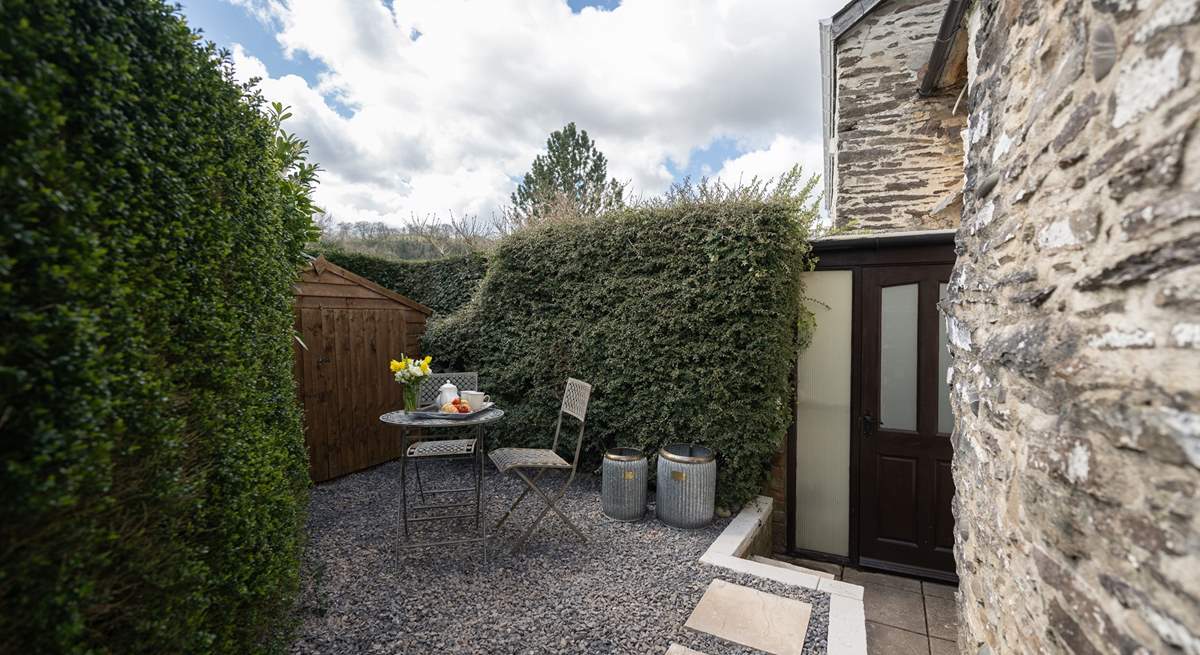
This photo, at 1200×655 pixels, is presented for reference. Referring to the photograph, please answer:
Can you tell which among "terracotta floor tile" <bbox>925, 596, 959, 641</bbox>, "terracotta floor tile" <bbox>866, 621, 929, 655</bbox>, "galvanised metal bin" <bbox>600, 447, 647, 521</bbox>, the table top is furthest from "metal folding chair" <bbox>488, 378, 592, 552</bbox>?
"terracotta floor tile" <bbox>925, 596, 959, 641</bbox>

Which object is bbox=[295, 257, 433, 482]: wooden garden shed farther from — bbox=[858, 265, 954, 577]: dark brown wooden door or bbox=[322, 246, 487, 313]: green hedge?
bbox=[858, 265, 954, 577]: dark brown wooden door

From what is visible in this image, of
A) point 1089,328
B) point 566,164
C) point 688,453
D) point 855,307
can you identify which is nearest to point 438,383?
point 688,453

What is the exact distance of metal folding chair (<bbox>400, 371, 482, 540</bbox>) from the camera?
10.7 ft

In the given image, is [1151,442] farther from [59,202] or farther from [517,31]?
[517,31]

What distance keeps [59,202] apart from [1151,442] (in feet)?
6.56

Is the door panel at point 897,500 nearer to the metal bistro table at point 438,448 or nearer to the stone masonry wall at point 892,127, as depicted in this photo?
the stone masonry wall at point 892,127

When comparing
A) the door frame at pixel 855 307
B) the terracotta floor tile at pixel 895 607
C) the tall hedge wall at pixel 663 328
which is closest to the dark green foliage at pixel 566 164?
the tall hedge wall at pixel 663 328

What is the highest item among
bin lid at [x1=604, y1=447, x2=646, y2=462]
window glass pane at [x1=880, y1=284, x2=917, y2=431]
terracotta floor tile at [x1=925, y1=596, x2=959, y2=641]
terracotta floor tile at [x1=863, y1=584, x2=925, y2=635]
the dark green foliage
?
the dark green foliage

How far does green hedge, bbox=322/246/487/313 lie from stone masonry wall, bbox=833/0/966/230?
4.62 metres

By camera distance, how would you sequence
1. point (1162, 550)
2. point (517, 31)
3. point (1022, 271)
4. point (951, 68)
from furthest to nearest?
1. point (517, 31)
2. point (951, 68)
3. point (1022, 271)
4. point (1162, 550)

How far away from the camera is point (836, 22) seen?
18.7ft

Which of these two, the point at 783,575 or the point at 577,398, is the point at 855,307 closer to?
the point at 783,575

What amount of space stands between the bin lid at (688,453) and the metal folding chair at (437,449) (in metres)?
1.38

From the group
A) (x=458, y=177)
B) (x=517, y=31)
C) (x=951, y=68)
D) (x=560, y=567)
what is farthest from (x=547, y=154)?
(x=560, y=567)
